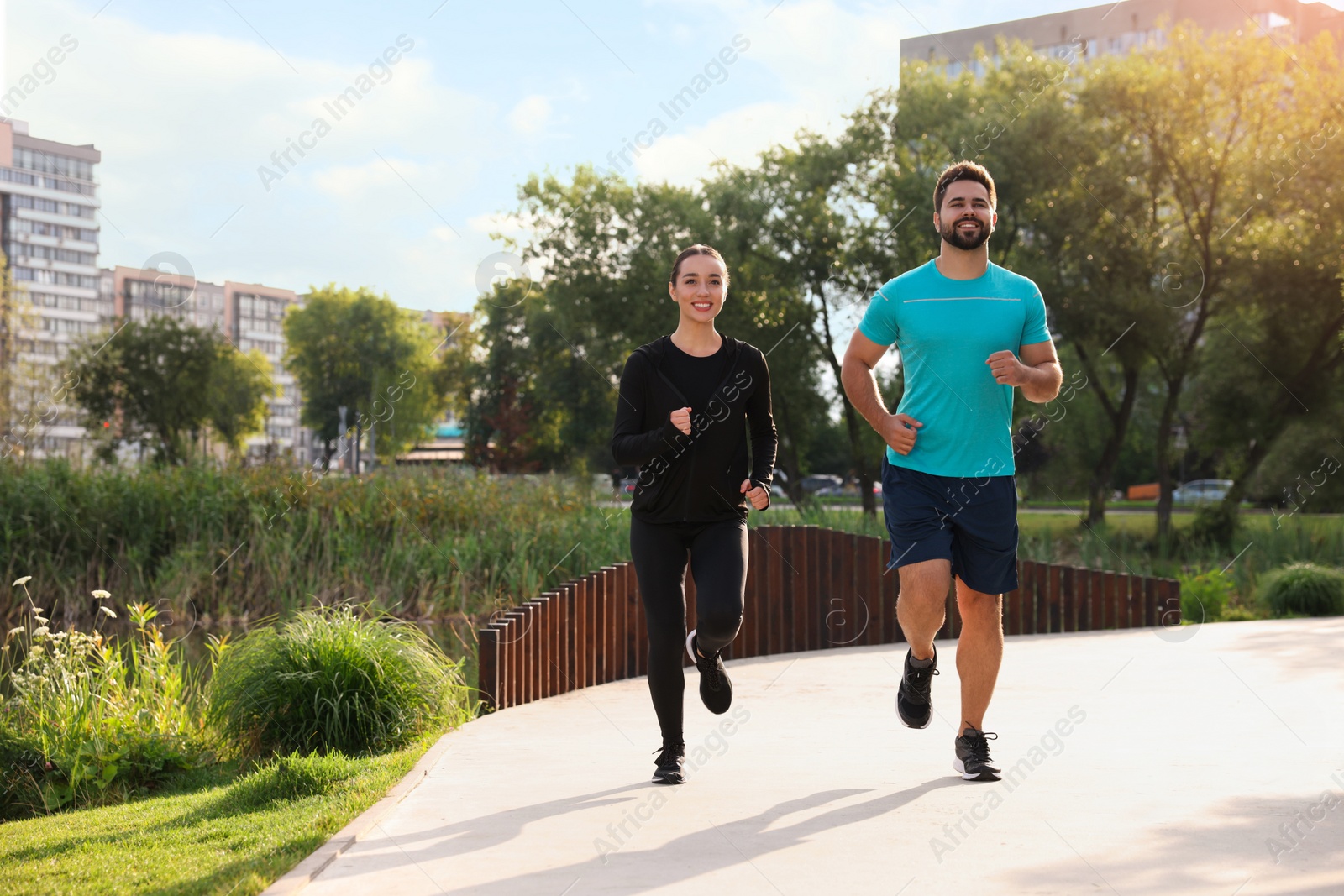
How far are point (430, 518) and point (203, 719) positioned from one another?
8129 millimetres

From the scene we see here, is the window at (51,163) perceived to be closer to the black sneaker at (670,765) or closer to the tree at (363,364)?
the tree at (363,364)

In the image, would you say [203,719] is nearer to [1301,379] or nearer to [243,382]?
[1301,379]

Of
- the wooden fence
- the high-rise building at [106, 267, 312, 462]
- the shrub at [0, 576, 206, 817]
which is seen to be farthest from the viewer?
the high-rise building at [106, 267, 312, 462]

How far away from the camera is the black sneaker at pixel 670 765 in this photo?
14.8 feet

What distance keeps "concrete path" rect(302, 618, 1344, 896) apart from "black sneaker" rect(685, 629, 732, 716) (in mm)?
259

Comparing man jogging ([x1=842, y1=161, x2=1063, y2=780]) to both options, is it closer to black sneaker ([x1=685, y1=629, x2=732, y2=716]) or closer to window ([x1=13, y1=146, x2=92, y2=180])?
black sneaker ([x1=685, y1=629, x2=732, y2=716])

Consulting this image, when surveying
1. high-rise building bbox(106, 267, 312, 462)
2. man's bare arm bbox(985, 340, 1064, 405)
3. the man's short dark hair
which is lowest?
man's bare arm bbox(985, 340, 1064, 405)

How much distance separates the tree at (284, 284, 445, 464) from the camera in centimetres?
6131

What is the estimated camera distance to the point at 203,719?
21.0ft

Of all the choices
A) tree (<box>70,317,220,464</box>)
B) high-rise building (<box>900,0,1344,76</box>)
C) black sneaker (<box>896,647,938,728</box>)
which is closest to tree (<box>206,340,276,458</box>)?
tree (<box>70,317,220,464</box>)

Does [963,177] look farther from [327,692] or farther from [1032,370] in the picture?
[327,692]

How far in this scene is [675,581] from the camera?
467 centimetres

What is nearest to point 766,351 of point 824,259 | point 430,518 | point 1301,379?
point 824,259

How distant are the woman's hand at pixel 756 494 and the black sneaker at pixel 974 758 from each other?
1147 mm
